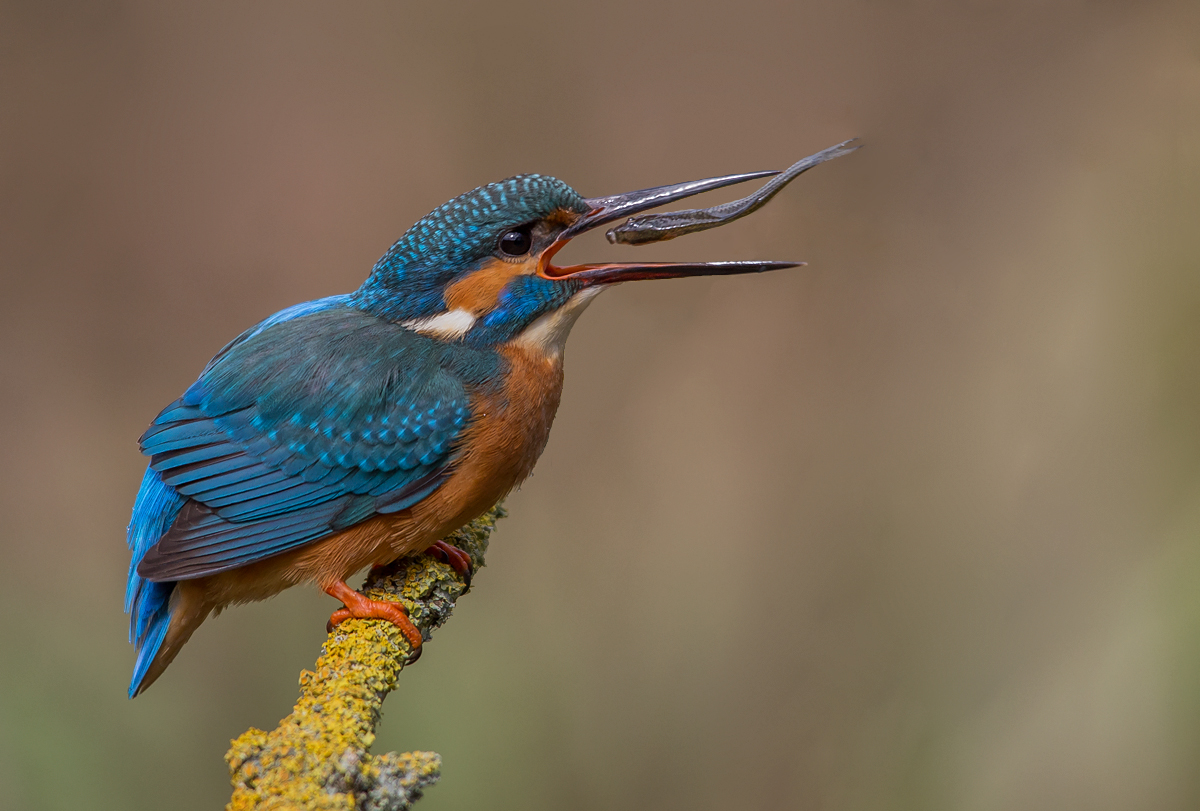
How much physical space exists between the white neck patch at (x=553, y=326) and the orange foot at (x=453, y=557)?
0.50m

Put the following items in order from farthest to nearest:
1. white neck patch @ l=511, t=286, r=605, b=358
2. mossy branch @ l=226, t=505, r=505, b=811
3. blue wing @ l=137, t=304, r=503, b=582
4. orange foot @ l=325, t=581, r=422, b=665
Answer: white neck patch @ l=511, t=286, r=605, b=358 < blue wing @ l=137, t=304, r=503, b=582 < orange foot @ l=325, t=581, r=422, b=665 < mossy branch @ l=226, t=505, r=505, b=811

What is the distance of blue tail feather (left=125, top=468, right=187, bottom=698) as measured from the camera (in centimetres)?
229

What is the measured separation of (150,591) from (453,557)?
2.16 ft

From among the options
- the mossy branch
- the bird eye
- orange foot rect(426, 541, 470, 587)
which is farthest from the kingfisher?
the mossy branch

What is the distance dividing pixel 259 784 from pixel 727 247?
334cm

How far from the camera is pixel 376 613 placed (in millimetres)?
2154

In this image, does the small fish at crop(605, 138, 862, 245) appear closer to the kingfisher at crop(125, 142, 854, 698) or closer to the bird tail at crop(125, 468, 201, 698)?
the kingfisher at crop(125, 142, 854, 698)

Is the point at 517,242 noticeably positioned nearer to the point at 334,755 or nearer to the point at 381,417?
the point at 381,417

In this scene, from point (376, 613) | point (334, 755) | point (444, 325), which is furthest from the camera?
point (444, 325)

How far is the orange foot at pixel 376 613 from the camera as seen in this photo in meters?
2.14

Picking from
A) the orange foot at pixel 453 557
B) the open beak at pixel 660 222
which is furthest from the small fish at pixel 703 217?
the orange foot at pixel 453 557

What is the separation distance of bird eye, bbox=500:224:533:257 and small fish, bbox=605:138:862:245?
0.63 ft

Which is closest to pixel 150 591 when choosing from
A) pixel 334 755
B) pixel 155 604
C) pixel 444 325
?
pixel 155 604

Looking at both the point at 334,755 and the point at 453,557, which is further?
the point at 453,557
